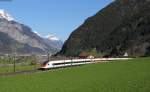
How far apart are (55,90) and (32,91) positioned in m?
2.09

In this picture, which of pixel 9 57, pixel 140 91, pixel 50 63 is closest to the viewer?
pixel 140 91

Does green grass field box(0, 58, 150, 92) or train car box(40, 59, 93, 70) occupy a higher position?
train car box(40, 59, 93, 70)

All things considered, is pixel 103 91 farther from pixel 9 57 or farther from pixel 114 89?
pixel 9 57

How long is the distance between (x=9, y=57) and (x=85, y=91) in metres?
137

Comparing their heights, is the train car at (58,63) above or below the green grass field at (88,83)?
above

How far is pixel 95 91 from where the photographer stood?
110ft

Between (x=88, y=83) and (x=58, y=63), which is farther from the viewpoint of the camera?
(x=58, y=63)

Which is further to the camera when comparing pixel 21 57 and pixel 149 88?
pixel 21 57

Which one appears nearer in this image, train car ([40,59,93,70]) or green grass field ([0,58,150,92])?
green grass field ([0,58,150,92])

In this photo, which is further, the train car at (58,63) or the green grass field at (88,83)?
the train car at (58,63)

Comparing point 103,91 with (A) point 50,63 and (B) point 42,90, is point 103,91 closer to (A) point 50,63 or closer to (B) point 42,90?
(B) point 42,90

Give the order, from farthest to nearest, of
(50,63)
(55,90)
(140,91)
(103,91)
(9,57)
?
(9,57) < (50,63) < (55,90) < (103,91) < (140,91)

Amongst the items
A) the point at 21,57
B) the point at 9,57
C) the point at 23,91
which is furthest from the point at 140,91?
the point at 21,57

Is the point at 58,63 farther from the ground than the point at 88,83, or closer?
farther from the ground
